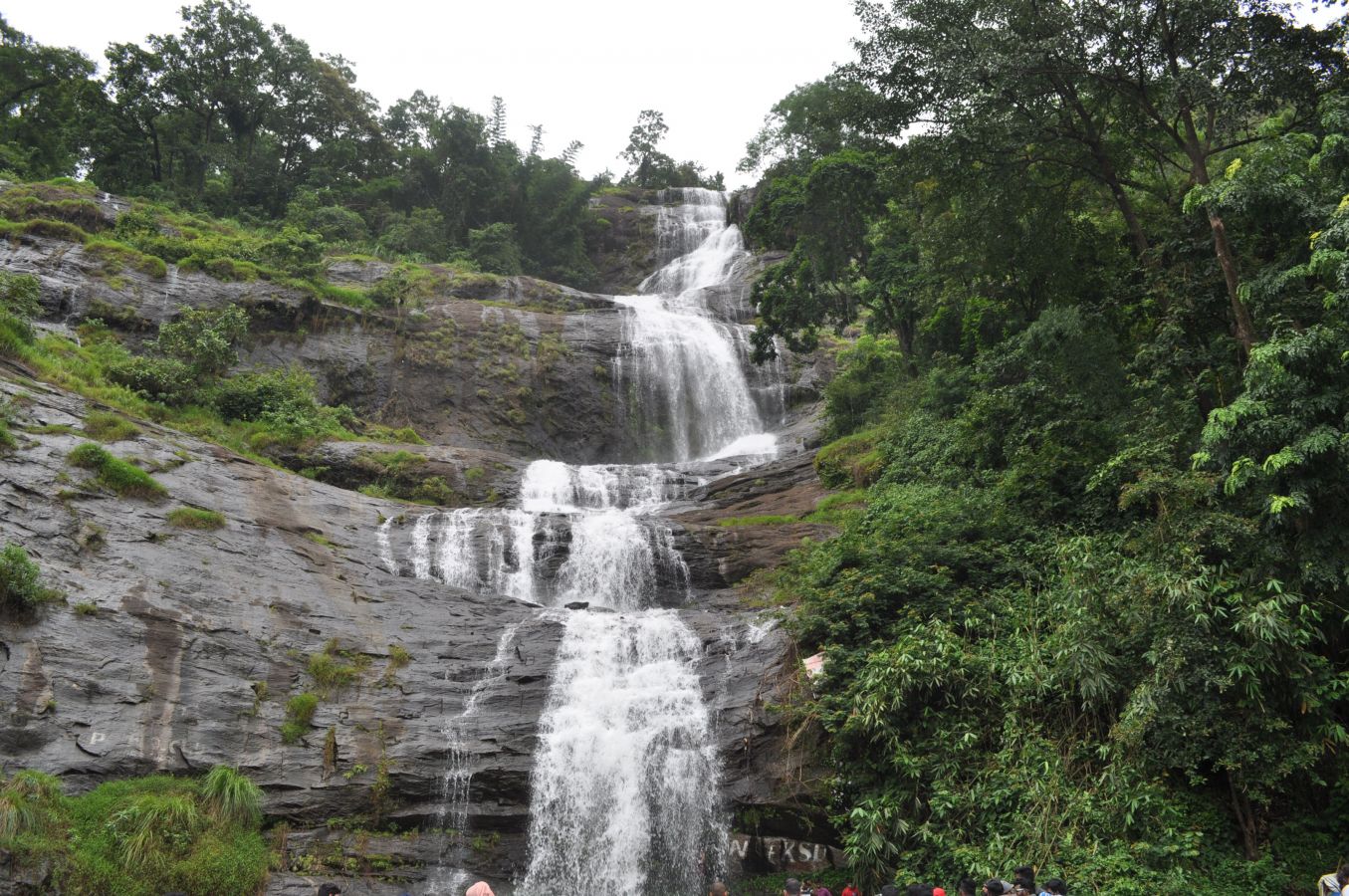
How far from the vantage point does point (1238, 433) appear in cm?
1059

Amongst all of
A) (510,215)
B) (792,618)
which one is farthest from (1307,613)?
(510,215)

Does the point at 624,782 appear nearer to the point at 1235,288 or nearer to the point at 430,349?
the point at 1235,288

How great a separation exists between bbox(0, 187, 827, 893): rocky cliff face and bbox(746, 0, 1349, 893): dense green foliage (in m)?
2.22

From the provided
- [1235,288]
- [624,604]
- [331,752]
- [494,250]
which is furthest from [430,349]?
[1235,288]

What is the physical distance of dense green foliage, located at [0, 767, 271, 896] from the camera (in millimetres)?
9805

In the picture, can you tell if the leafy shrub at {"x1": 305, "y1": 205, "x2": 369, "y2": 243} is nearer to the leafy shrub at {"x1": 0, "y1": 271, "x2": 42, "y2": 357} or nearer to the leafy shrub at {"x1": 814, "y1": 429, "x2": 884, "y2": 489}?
the leafy shrub at {"x1": 0, "y1": 271, "x2": 42, "y2": 357}

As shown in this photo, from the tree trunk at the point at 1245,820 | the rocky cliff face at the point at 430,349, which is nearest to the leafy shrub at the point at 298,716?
the tree trunk at the point at 1245,820

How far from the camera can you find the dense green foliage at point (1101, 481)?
9719 millimetres

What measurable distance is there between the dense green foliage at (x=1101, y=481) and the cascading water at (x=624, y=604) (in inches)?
92.8

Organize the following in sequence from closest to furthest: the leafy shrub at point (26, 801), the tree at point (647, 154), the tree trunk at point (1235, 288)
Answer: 1. the leafy shrub at point (26, 801)
2. the tree trunk at point (1235, 288)
3. the tree at point (647, 154)

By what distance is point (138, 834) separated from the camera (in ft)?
33.7

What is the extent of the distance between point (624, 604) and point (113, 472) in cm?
973

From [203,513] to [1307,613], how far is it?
16.5 metres

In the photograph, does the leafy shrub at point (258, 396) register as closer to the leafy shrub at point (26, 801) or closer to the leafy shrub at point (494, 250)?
the leafy shrub at point (26, 801)
